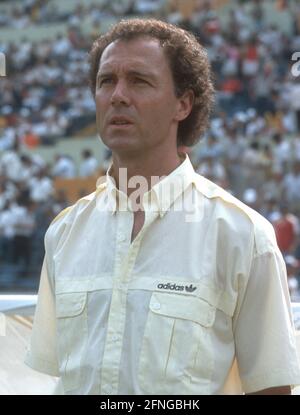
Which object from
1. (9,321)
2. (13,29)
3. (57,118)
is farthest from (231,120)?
(9,321)

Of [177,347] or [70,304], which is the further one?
[70,304]

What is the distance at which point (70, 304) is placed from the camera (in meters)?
2.45

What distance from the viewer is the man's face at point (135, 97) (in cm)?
246

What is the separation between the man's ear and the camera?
8.50 ft

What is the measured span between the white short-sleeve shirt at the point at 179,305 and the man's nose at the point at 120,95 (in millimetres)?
216

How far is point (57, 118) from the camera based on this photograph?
65.5 feet

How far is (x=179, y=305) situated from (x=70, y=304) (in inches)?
11.0

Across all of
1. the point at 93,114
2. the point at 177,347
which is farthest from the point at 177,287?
the point at 93,114

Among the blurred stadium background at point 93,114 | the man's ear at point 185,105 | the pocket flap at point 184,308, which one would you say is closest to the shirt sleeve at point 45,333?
the pocket flap at point 184,308

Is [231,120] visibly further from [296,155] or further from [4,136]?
[4,136]

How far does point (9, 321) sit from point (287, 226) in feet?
27.6

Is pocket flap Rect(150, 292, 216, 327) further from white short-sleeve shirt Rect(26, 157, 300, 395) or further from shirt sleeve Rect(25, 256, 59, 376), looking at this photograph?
shirt sleeve Rect(25, 256, 59, 376)

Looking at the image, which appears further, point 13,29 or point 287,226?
point 13,29

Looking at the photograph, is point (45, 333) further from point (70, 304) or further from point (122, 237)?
point (122, 237)
